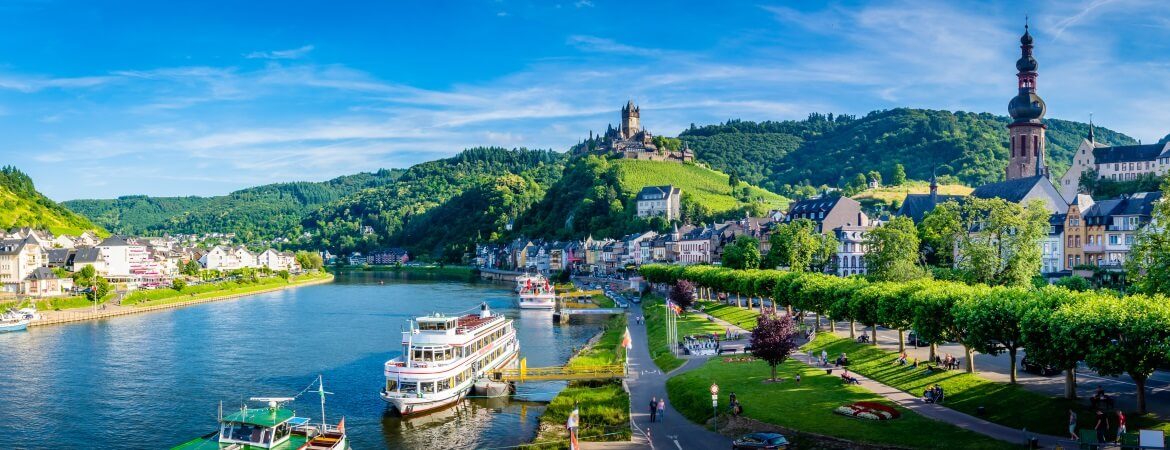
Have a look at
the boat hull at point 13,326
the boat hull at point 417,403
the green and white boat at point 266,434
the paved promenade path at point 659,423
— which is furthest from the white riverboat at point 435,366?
the boat hull at point 13,326

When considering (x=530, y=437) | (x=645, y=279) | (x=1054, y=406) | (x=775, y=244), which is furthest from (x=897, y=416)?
(x=645, y=279)

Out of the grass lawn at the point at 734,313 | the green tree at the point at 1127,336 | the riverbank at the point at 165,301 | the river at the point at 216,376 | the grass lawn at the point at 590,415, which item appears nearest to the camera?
the green tree at the point at 1127,336

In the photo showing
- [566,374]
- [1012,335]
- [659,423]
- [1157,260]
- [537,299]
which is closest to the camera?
[1012,335]

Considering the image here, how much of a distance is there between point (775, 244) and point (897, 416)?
6822cm

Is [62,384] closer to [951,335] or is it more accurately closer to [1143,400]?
[951,335]

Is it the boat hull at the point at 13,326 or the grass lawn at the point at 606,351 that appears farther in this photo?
the boat hull at the point at 13,326

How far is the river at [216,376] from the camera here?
43.9 m

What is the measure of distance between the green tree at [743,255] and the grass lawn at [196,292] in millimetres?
79111

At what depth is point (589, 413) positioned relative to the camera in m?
41.7

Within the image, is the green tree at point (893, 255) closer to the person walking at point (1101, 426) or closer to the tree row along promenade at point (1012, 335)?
the tree row along promenade at point (1012, 335)

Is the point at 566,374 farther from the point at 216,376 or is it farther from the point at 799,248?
the point at 799,248

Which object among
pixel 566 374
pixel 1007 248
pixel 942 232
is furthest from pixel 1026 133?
pixel 566 374

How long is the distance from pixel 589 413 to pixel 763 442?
36.9ft

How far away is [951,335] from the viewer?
4356 centimetres
